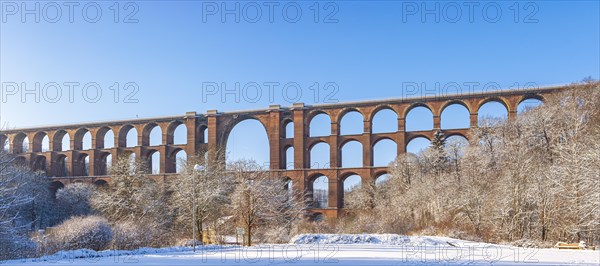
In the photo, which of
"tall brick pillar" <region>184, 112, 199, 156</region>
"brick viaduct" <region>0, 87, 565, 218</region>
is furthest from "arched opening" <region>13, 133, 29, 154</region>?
"tall brick pillar" <region>184, 112, 199, 156</region>

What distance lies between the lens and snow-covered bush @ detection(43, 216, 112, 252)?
1717 cm

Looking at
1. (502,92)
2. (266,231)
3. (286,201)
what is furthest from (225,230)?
(502,92)

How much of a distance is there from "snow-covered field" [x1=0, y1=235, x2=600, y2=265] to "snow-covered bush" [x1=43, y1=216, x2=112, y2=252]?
2.37 meters

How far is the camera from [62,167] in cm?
5375

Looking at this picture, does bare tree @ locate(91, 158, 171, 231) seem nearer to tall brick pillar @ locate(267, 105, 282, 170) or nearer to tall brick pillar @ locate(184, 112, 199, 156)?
tall brick pillar @ locate(184, 112, 199, 156)

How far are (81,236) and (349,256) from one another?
31.3 ft

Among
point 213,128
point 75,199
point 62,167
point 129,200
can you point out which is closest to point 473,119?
point 213,128

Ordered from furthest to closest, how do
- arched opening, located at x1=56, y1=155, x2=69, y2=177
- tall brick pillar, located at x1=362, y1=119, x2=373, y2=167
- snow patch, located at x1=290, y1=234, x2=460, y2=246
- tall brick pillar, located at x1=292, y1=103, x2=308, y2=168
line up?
arched opening, located at x1=56, y1=155, x2=69, y2=177, tall brick pillar, located at x1=292, y1=103, x2=308, y2=168, tall brick pillar, located at x1=362, y1=119, x2=373, y2=167, snow patch, located at x1=290, y1=234, x2=460, y2=246

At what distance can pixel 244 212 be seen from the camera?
1008 inches

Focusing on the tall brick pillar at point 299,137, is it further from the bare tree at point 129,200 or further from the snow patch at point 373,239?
the snow patch at point 373,239

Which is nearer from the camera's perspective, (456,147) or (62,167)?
(456,147)

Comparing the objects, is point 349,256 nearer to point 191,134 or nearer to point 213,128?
point 213,128

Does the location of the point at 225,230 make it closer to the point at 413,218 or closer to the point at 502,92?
the point at 413,218

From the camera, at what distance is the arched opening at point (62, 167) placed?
173 feet
